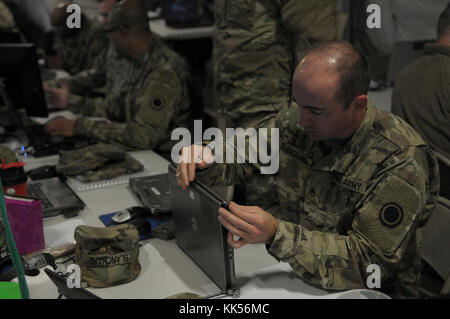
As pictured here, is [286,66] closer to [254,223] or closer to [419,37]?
[419,37]

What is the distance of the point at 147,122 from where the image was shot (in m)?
2.38

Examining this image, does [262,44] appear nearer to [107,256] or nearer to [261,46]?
[261,46]

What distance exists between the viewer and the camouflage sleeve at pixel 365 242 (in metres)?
1.22

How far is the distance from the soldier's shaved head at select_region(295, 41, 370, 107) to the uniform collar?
0.09 m

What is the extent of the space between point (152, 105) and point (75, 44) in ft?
6.23

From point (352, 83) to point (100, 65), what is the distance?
93.1 inches

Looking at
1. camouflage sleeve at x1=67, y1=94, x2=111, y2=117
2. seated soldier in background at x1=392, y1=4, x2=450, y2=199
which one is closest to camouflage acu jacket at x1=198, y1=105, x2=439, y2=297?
seated soldier in background at x1=392, y1=4, x2=450, y2=199

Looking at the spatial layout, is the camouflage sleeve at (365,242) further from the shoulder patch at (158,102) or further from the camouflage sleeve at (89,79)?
the camouflage sleeve at (89,79)

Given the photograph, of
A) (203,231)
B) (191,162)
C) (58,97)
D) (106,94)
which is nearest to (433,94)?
(191,162)

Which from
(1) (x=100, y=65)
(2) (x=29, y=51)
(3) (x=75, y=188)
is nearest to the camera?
(3) (x=75, y=188)

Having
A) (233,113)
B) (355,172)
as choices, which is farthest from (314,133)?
(233,113)

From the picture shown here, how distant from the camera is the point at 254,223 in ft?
3.85

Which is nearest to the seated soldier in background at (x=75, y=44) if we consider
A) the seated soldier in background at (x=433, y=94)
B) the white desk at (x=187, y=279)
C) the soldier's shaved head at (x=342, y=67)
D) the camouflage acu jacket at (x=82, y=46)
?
the camouflage acu jacket at (x=82, y=46)

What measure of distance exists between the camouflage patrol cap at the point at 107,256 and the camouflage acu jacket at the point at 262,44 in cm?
100
